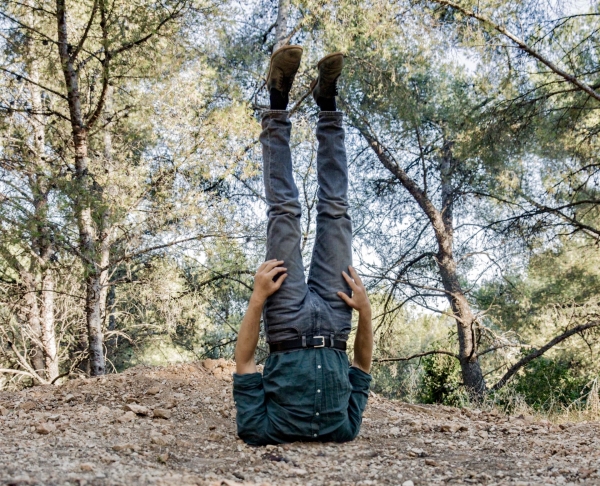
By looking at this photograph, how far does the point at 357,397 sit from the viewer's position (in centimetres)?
339

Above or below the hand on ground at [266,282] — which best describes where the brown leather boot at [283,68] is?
above

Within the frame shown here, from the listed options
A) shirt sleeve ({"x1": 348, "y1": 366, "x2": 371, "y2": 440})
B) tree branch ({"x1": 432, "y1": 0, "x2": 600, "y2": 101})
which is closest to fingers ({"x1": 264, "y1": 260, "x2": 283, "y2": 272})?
shirt sleeve ({"x1": 348, "y1": 366, "x2": 371, "y2": 440})

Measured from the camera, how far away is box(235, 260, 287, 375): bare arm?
3.16 m

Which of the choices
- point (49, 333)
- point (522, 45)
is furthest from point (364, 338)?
point (49, 333)

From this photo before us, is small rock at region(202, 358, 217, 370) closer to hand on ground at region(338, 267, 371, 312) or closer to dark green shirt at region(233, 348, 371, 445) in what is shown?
dark green shirt at region(233, 348, 371, 445)

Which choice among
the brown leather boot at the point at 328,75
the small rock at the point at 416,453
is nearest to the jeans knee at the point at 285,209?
the brown leather boot at the point at 328,75

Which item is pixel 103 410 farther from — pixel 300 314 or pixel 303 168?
pixel 303 168

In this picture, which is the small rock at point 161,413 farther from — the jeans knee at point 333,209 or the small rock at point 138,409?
the jeans knee at point 333,209

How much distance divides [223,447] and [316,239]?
3.99ft

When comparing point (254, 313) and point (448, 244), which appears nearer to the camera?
point (254, 313)

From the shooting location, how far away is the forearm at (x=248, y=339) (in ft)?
10.4

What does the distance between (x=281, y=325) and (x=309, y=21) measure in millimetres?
6450

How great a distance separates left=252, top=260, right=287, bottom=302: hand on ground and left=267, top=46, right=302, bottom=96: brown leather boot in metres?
1.09

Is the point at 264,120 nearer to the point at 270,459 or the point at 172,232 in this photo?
the point at 270,459
